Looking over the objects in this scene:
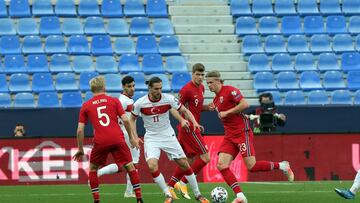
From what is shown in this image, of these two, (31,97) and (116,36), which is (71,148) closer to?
(31,97)

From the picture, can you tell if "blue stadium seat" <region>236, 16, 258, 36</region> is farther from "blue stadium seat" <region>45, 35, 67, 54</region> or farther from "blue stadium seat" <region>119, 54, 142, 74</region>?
"blue stadium seat" <region>45, 35, 67, 54</region>

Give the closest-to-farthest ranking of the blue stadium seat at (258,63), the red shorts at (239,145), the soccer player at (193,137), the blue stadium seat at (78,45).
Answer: the red shorts at (239,145), the soccer player at (193,137), the blue stadium seat at (78,45), the blue stadium seat at (258,63)

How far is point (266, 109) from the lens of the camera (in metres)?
23.2

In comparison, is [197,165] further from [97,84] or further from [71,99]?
[71,99]

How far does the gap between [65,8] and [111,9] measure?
139 cm

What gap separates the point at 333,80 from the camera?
1120 inches

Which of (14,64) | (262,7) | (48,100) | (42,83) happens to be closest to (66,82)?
(42,83)

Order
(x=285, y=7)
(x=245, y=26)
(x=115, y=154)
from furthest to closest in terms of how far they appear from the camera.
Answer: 1. (x=285, y=7)
2. (x=245, y=26)
3. (x=115, y=154)

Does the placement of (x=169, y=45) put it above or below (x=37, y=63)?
above

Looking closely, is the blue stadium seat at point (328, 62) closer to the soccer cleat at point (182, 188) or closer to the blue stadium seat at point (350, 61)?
the blue stadium seat at point (350, 61)

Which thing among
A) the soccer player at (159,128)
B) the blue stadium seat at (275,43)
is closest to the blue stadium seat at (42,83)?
the blue stadium seat at (275,43)

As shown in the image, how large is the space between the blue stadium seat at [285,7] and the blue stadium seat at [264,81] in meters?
3.18

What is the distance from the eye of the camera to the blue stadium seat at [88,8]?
1139 inches

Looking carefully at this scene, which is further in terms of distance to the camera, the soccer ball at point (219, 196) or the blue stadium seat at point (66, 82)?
the blue stadium seat at point (66, 82)
